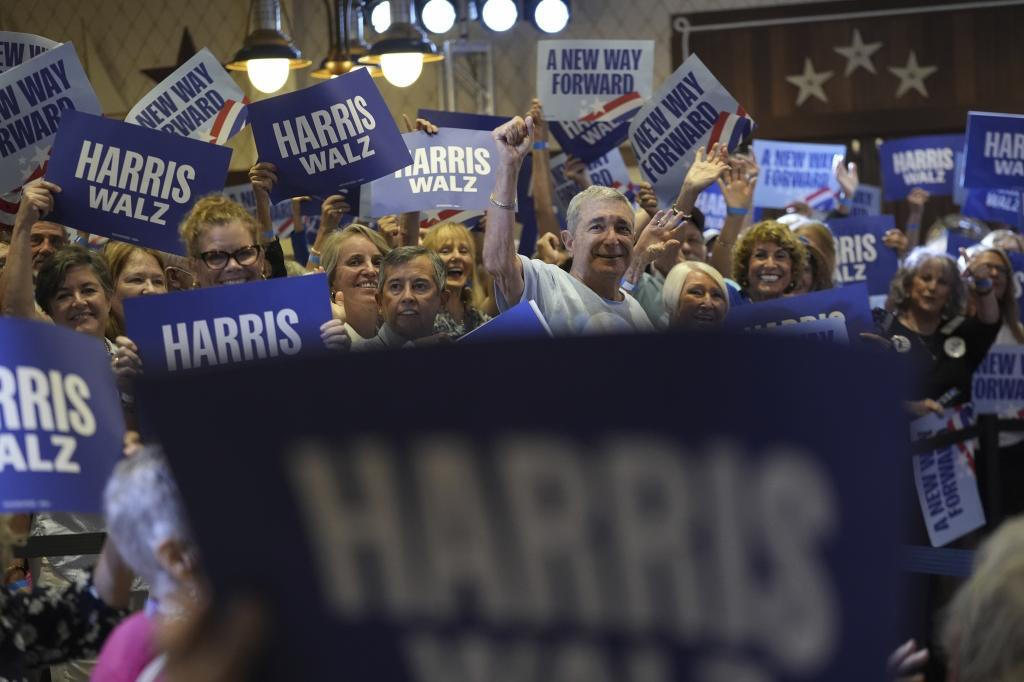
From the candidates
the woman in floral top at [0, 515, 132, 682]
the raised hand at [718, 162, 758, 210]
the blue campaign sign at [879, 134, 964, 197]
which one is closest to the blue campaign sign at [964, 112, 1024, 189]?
the raised hand at [718, 162, 758, 210]

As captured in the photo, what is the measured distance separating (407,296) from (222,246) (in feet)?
1.80

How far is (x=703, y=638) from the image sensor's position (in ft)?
3.10

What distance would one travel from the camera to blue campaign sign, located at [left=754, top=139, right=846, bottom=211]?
799 centimetres

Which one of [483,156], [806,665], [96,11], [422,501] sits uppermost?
[96,11]

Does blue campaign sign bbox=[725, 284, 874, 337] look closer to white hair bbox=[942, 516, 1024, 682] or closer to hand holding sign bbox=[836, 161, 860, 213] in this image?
white hair bbox=[942, 516, 1024, 682]

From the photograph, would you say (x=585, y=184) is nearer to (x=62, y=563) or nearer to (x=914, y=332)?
(x=914, y=332)

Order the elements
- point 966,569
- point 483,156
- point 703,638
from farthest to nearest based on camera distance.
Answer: point 483,156 < point 966,569 < point 703,638

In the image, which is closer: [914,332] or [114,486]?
[114,486]

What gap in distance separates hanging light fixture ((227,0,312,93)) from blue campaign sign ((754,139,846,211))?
2667mm

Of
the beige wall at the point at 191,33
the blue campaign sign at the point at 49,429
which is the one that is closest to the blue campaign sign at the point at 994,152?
the beige wall at the point at 191,33

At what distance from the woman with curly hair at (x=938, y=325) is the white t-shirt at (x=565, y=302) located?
1830mm

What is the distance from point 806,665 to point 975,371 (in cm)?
500

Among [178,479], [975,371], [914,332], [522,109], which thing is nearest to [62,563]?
[178,479]

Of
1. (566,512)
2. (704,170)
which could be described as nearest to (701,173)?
(704,170)
